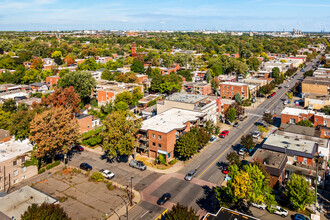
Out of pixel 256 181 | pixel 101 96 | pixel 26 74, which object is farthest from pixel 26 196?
pixel 26 74

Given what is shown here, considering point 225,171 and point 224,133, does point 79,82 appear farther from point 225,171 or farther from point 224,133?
point 225,171

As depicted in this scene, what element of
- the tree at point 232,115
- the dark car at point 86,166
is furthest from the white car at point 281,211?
the tree at point 232,115

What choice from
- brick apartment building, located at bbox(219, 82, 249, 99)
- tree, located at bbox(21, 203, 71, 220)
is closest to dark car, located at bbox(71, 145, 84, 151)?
tree, located at bbox(21, 203, 71, 220)

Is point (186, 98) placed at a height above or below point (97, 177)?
above

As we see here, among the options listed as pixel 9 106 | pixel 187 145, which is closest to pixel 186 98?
pixel 187 145

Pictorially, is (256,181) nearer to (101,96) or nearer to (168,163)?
(168,163)

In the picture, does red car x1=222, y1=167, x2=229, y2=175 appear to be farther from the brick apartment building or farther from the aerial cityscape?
the brick apartment building

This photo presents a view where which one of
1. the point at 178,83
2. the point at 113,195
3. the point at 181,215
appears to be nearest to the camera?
the point at 181,215
